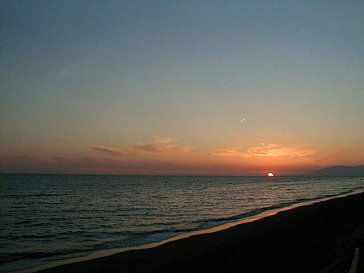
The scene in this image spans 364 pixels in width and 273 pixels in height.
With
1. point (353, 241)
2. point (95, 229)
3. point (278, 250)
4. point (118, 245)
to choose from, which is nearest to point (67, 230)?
point (95, 229)

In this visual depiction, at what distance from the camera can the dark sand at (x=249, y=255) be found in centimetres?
1459

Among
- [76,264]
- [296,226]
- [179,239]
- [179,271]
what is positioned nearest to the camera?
[179,271]

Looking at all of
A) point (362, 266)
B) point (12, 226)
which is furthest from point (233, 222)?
point (362, 266)

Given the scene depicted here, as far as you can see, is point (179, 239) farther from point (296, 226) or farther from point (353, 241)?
point (353, 241)

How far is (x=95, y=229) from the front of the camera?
28.6m

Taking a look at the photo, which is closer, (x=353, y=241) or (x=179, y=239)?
(x=353, y=241)

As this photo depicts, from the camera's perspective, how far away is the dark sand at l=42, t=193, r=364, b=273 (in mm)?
14594

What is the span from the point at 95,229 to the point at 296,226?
50.6 ft

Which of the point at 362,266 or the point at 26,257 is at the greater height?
the point at 362,266

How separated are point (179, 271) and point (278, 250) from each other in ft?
18.0

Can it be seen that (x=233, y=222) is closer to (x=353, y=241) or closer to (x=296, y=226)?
(x=296, y=226)

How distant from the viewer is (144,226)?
99.6 ft

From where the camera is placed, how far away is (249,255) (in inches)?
672

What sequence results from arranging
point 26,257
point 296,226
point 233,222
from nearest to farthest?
1. point 26,257
2. point 296,226
3. point 233,222
